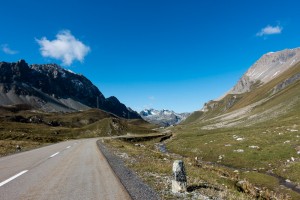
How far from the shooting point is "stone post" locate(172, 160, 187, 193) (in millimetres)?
13117

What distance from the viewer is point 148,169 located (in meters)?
21.1

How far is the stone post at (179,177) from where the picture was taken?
43.0 feet

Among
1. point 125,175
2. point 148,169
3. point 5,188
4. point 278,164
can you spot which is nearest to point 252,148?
point 278,164

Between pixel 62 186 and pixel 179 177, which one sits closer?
pixel 179 177

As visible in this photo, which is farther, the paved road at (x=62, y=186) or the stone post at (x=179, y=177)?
the stone post at (x=179, y=177)

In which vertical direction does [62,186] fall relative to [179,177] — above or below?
above

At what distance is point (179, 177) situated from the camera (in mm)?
13305

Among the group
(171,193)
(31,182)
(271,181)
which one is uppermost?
(31,182)

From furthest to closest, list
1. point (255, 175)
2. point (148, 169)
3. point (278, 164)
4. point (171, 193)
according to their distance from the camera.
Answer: point (278, 164), point (255, 175), point (148, 169), point (171, 193)

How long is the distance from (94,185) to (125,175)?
147 inches

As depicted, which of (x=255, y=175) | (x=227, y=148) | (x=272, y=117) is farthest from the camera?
(x=272, y=117)

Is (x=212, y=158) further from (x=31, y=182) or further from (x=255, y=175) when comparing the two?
(x=31, y=182)

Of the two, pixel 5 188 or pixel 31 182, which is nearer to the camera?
pixel 5 188

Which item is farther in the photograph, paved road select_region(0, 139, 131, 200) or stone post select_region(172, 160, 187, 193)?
stone post select_region(172, 160, 187, 193)
